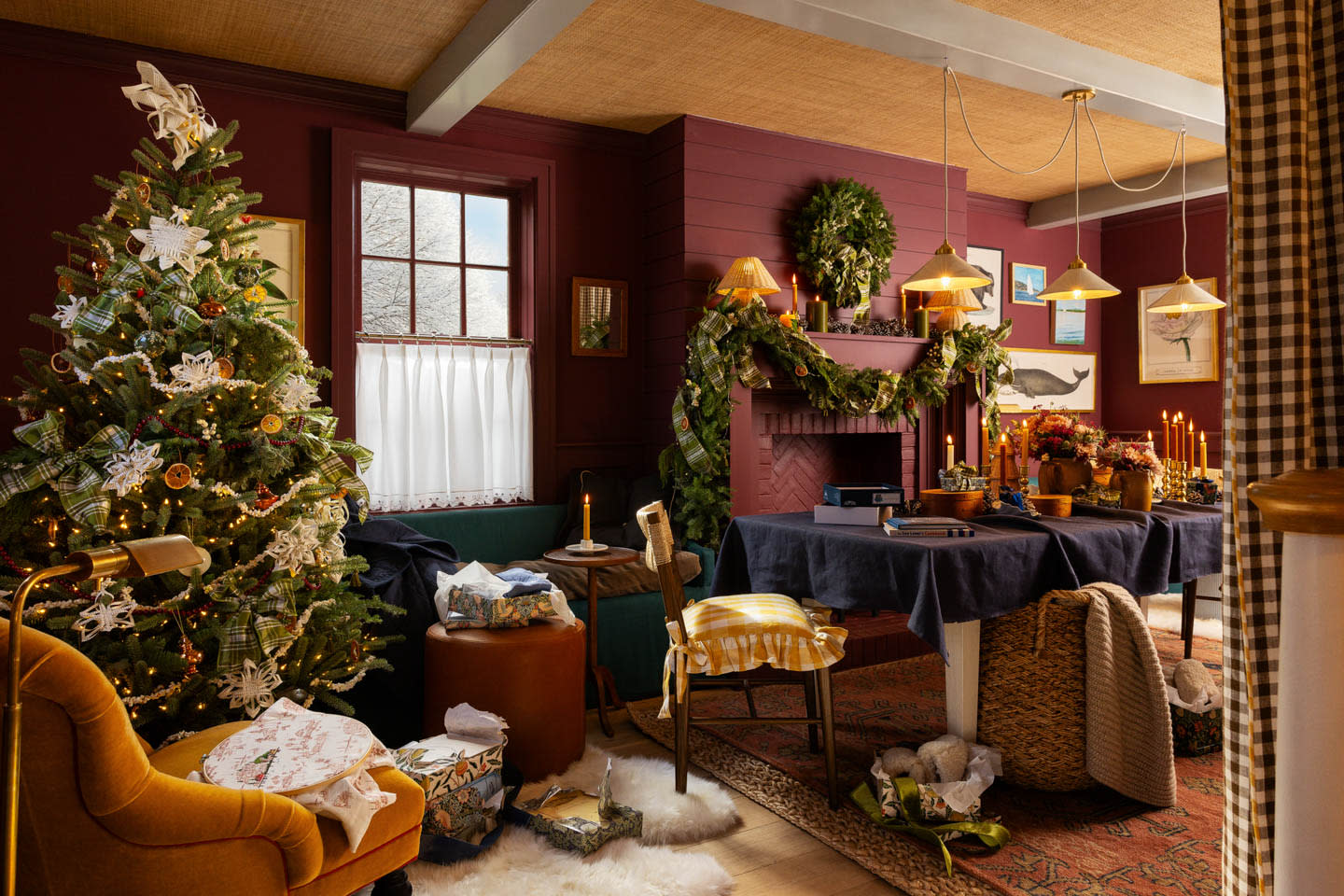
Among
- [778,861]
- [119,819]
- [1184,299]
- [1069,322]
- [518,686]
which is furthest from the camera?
[1069,322]

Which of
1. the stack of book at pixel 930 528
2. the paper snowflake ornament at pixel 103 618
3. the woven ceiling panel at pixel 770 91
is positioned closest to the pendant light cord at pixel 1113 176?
the woven ceiling panel at pixel 770 91

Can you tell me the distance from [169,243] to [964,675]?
2.82 meters

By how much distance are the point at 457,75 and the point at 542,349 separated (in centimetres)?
155

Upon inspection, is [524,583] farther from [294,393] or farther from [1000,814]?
[1000,814]

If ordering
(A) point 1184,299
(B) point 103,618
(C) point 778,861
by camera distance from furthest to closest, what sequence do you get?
(A) point 1184,299
(C) point 778,861
(B) point 103,618

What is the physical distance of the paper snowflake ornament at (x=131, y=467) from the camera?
237 centimetres

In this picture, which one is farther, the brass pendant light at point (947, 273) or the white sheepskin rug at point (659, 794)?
the brass pendant light at point (947, 273)

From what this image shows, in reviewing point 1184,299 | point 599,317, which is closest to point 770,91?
point 599,317

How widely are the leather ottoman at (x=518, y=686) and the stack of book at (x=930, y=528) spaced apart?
1.21m

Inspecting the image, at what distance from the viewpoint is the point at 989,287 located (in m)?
6.73

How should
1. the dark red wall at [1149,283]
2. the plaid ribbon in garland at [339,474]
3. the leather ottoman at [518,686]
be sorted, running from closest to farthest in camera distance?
the plaid ribbon in garland at [339,474] < the leather ottoman at [518,686] < the dark red wall at [1149,283]

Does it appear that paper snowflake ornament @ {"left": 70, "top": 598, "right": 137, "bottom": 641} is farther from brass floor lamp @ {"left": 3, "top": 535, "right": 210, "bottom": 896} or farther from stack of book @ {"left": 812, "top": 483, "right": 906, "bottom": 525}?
stack of book @ {"left": 812, "top": 483, "right": 906, "bottom": 525}

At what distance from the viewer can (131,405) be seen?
2.54m

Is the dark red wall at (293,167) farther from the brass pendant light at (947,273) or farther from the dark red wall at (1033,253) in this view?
the dark red wall at (1033,253)
